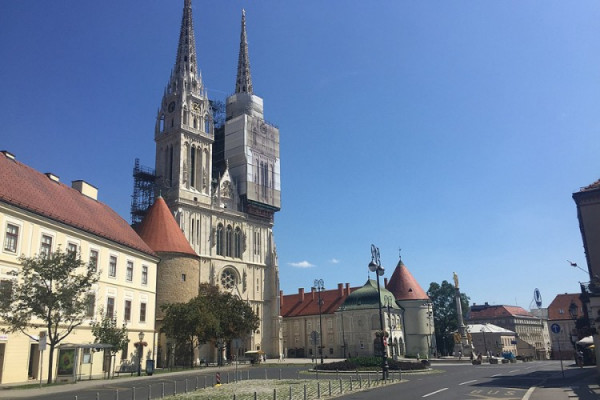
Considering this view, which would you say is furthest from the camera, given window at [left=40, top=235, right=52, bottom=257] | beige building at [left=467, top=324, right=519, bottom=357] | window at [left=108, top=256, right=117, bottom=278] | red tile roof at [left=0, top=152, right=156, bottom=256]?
beige building at [left=467, top=324, right=519, bottom=357]

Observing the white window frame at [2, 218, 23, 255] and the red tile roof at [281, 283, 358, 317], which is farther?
the red tile roof at [281, 283, 358, 317]

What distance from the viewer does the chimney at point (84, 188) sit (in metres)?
41.4

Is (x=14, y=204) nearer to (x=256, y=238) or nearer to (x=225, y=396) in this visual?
(x=225, y=396)

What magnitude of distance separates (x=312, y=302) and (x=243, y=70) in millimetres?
42599

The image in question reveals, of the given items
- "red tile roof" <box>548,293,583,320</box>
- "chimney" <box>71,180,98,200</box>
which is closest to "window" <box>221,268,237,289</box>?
"chimney" <box>71,180,98,200</box>

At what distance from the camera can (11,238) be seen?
2723cm

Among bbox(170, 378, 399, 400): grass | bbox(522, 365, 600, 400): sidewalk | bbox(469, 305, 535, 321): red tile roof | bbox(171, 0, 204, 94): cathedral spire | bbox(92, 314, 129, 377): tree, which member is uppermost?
bbox(171, 0, 204, 94): cathedral spire

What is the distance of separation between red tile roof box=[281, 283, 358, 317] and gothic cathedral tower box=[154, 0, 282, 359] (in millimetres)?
12355

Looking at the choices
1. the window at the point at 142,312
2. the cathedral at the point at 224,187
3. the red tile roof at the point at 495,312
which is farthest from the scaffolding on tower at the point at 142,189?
the red tile roof at the point at 495,312

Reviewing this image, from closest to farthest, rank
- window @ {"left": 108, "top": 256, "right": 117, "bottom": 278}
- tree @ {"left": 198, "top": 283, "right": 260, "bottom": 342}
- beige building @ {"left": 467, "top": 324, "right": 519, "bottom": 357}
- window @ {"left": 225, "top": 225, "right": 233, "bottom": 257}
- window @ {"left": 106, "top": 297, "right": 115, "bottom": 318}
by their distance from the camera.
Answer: window @ {"left": 106, "top": 297, "right": 115, "bottom": 318} < window @ {"left": 108, "top": 256, "right": 117, "bottom": 278} < tree @ {"left": 198, "top": 283, "right": 260, "bottom": 342} < window @ {"left": 225, "top": 225, "right": 233, "bottom": 257} < beige building @ {"left": 467, "top": 324, "right": 519, "bottom": 357}

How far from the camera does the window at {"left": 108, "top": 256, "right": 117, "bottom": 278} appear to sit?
118 feet

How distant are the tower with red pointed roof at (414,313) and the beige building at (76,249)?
42771 mm

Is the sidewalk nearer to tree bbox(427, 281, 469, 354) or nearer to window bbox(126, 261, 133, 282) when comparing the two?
window bbox(126, 261, 133, 282)

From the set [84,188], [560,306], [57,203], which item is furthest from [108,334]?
[560,306]
